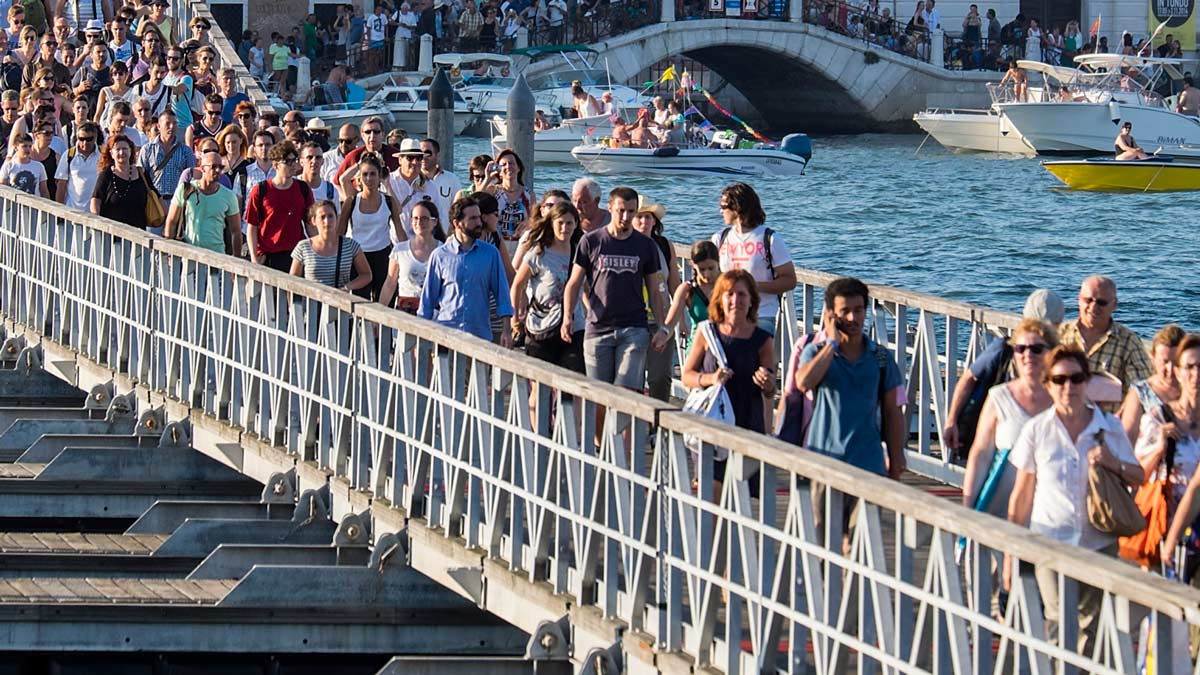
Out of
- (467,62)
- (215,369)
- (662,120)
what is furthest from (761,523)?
(467,62)

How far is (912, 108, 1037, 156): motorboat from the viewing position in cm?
5144

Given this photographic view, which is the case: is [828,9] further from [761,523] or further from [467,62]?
[761,523]

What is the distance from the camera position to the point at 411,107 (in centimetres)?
4975

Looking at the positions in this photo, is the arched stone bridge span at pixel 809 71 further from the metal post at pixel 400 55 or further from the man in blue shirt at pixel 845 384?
the man in blue shirt at pixel 845 384

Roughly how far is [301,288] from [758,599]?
3522 millimetres

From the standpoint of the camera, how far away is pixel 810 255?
3016cm

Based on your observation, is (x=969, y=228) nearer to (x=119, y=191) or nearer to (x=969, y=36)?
(x=119, y=191)

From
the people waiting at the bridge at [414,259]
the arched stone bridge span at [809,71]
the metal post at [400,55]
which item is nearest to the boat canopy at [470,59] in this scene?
the metal post at [400,55]

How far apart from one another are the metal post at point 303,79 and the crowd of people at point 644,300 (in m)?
34.0

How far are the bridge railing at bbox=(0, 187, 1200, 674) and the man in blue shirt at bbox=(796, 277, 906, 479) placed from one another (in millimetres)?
248

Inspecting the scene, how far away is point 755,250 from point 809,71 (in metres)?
51.9

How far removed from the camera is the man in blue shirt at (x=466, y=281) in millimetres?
9414

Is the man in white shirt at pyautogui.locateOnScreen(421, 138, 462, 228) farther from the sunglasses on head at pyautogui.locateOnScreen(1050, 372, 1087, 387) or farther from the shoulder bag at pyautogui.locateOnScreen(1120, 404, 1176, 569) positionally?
the sunglasses on head at pyautogui.locateOnScreen(1050, 372, 1087, 387)

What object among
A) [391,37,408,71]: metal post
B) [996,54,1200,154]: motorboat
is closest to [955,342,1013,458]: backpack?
[996,54,1200,154]: motorboat
